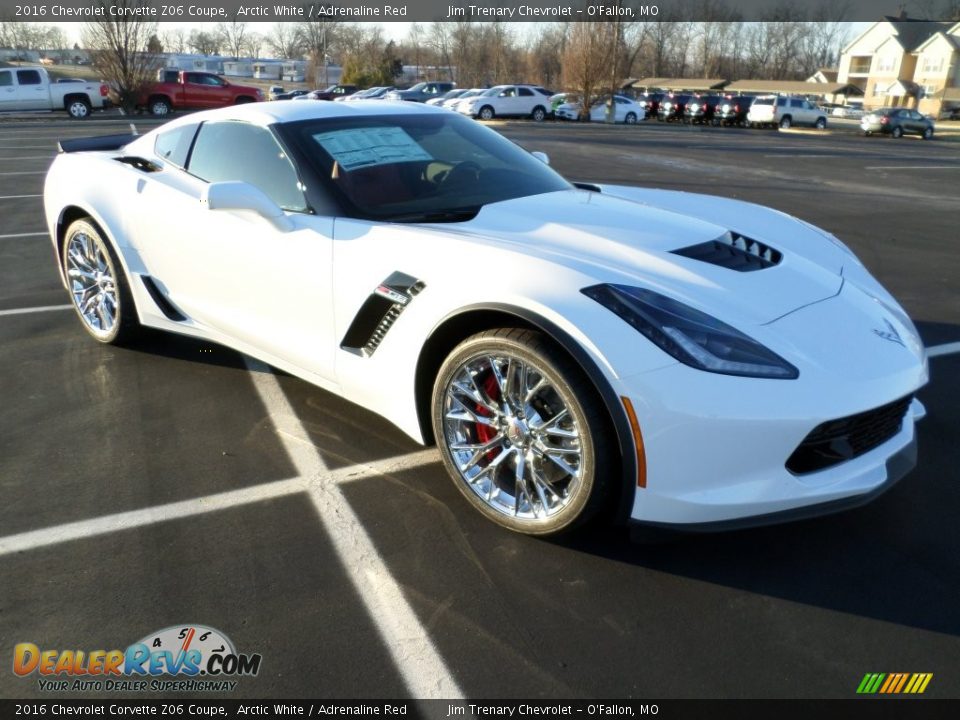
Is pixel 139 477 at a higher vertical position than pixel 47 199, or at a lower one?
lower

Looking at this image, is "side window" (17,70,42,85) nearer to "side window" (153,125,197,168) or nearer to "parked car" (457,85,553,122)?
"parked car" (457,85,553,122)

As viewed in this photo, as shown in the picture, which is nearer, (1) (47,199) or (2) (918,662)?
(2) (918,662)

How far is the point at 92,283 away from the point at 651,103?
4284 centimetres

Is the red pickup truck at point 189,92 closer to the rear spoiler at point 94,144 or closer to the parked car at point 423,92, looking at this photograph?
the parked car at point 423,92

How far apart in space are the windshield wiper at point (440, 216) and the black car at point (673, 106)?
40.4 m

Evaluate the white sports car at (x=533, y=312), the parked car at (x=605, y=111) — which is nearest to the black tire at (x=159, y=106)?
the parked car at (x=605, y=111)

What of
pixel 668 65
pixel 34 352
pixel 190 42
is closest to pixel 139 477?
pixel 34 352

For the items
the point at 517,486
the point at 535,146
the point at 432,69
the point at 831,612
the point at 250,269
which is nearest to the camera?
the point at 831,612

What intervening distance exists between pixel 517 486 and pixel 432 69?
95.9 metres

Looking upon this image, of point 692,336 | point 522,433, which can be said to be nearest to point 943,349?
point 692,336

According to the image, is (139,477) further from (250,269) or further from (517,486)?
(517,486)

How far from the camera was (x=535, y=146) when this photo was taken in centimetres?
1964

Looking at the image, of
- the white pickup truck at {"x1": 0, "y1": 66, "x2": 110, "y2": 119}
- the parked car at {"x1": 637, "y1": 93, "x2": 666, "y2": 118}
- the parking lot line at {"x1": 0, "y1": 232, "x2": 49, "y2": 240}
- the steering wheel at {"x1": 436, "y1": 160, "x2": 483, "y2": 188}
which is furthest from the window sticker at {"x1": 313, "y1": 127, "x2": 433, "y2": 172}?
the parked car at {"x1": 637, "y1": 93, "x2": 666, "y2": 118}

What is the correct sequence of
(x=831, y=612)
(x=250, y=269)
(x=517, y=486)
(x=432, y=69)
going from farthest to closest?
(x=432, y=69) < (x=250, y=269) < (x=517, y=486) < (x=831, y=612)
